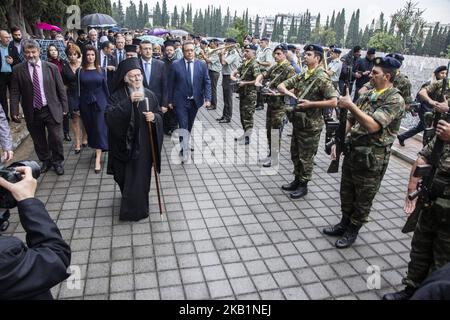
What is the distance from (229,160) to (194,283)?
3.67m

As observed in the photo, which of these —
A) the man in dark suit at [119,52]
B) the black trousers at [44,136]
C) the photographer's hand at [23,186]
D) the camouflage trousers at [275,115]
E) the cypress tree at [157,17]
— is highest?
the cypress tree at [157,17]

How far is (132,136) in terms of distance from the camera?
4266 mm

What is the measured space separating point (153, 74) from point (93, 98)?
1139 mm

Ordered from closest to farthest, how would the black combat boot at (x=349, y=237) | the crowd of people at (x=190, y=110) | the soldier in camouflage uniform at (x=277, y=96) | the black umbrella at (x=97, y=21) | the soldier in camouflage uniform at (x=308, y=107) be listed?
the crowd of people at (x=190, y=110)
the black combat boot at (x=349, y=237)
the soldier in camouflage uniform at (x=308, y=107)
the soldier in camouflage uniform at (x=277, y=96)
the black umbrella at (x=97, y=21)

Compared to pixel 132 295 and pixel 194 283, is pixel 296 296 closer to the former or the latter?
pixel 194 283

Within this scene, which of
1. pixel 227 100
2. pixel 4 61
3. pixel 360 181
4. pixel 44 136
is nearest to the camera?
pixel 360 181

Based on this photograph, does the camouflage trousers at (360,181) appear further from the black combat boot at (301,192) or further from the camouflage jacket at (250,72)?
the camouflage jacket at (250,72)

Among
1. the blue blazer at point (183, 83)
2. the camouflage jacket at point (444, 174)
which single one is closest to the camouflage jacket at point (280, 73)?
the blue blazer at point (183, 83)

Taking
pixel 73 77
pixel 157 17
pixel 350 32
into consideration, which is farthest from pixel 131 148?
pixel 157 17

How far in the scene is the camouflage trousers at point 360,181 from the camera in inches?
148

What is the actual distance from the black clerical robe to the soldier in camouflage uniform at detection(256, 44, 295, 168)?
250cm

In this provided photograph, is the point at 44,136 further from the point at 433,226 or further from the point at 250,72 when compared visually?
the point at 433,226

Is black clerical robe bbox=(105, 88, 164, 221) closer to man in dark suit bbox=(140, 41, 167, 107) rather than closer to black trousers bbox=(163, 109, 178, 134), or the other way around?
man in dark suit bbox=(140, 41, 167, 107)

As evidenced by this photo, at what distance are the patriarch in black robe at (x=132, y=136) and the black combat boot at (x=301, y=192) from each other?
6.99 feet
